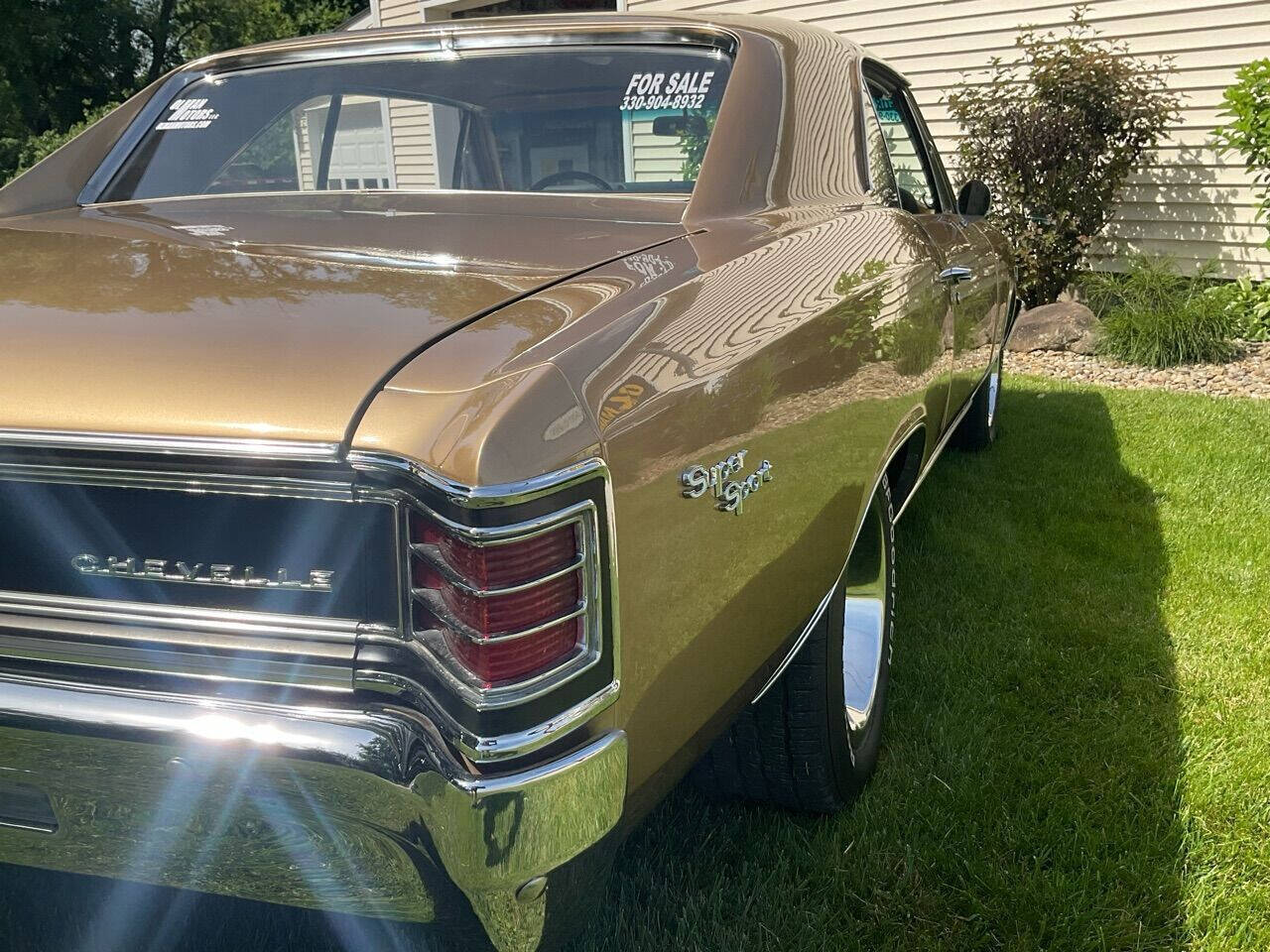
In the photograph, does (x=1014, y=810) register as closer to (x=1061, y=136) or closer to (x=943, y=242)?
(x=943, y=242)

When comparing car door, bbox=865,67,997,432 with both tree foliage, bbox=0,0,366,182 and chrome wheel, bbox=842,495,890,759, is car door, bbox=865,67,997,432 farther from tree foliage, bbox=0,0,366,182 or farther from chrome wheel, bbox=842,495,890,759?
tree foliage, bbox=0,0,366,182

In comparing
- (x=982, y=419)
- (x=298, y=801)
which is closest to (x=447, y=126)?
(x=298, y=801)

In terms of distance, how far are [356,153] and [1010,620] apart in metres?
2.40

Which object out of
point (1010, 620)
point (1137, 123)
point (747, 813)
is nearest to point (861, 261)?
point (747, 813)

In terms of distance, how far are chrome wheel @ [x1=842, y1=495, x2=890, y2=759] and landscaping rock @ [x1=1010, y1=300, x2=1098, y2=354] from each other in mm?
5898

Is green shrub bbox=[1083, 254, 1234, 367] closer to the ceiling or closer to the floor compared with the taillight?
closer to the floor

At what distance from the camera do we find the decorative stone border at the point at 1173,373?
6824mm

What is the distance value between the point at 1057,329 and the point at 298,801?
759 centimetres

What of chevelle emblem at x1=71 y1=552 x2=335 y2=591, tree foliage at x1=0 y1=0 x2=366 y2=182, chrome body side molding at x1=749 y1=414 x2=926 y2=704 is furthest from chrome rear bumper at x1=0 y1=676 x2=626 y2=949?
tree foliage at x1=0 y1=0 x2=366 y2=182

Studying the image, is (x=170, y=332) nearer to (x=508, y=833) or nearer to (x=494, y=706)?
(x=494, y=706)

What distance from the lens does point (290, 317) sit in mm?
1460

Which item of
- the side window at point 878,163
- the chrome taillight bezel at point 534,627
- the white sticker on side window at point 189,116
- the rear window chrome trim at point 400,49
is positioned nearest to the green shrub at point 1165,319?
the side window at point 878,163

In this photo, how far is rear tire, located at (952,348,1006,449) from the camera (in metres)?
5.17

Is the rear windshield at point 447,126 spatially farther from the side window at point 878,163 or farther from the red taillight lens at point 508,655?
the red taillight lens at point 508,655
